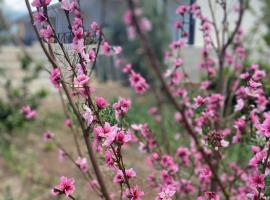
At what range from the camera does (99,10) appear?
2.49 metres

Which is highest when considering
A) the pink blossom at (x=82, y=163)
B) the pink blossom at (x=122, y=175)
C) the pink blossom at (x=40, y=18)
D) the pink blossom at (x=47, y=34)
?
the pink blossom at (x=40, y=18)

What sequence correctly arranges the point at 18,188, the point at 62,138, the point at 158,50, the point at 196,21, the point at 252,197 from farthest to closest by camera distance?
1. the point at 158,50
2. the point at 62,138
3. the point at 18,188
4. the point at 196,21
5. the point at 252,197

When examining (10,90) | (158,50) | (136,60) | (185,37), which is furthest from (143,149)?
(158,50)

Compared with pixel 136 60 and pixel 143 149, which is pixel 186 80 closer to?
pixel 143 149

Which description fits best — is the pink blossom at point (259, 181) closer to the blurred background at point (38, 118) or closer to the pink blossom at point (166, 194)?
the pink blossom at point (166, 194)

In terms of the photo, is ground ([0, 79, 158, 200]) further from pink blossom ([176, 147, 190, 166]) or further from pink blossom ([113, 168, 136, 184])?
pink blossom ([113, 168, 136, 184])

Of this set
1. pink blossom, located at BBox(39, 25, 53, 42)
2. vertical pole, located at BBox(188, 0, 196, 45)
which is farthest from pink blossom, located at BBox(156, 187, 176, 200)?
vertical pole, located at BBox(188, 0, 196, 45)

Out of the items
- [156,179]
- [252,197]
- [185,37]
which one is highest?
[185,37]

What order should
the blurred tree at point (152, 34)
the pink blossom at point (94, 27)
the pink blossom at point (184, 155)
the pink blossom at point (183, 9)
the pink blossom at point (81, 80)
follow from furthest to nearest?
the blurred tree at point (152, 34) → the pink blossom at point (184, 155) → the pink blossom at point (183, 9) → the pink blossom at point (94, 27) → the pink blossom at point (81, 80)

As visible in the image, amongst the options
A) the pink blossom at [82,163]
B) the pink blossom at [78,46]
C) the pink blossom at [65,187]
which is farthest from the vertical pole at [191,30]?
the pink blossom at [65,187]

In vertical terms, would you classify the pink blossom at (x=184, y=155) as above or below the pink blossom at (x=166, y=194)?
below

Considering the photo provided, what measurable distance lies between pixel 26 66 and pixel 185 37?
5.52 metres

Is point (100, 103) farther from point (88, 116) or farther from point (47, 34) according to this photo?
point (47, 34)

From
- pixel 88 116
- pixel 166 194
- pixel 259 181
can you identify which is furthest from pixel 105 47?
pixel 259 181
